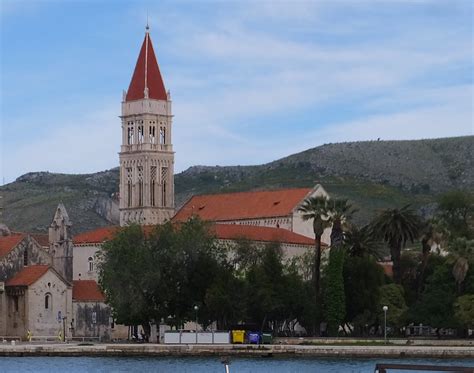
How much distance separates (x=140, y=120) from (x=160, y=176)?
6133 mm

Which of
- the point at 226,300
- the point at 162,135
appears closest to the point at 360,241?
the point at 226,300

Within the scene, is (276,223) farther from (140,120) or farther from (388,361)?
(388,361)

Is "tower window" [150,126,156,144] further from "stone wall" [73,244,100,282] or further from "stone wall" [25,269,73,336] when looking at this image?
"stone wall" [25,269,73,336]

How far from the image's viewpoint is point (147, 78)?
16738cm

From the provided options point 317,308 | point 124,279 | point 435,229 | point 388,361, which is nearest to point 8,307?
point 124,279

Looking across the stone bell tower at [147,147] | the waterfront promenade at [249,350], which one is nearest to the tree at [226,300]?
the waterfront promenade at [249,350]

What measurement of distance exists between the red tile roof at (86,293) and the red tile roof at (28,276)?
6299mm

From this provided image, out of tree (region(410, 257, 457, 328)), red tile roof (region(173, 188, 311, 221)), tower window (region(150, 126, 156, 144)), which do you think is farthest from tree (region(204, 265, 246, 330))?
tower window (region(150, 126, 156, 144))

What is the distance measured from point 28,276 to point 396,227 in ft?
92.5

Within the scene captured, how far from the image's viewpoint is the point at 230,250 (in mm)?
135000

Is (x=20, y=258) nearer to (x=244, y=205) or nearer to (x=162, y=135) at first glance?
(x=244, y=205)

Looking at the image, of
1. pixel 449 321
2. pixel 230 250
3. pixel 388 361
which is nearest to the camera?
pixel 388 361

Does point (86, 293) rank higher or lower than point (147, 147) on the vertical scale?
lower

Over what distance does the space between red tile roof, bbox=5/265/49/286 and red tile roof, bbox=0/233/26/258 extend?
6.54 feet
